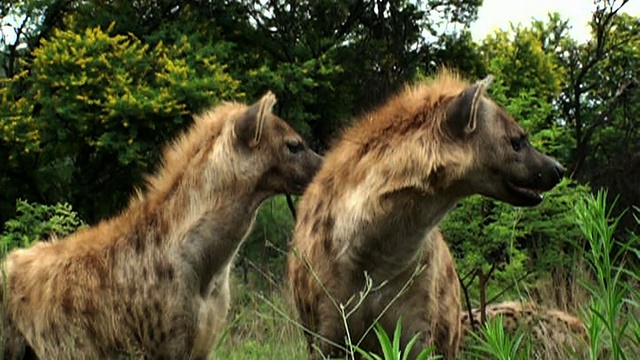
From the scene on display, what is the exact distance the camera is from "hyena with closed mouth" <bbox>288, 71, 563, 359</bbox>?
12.9 feet

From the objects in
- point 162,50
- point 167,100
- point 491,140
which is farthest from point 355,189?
point 162,50

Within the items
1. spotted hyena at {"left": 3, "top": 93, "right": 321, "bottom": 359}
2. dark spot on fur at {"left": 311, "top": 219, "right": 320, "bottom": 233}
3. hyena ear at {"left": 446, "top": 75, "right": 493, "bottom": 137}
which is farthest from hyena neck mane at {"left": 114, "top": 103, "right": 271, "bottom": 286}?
hyena ear at {"left": 446, "top": 75, "right": 493, "bottom": 137}

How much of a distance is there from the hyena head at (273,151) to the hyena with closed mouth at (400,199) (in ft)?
2.39

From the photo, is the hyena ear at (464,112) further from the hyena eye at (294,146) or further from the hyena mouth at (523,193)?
the hyena eye at (294,146)

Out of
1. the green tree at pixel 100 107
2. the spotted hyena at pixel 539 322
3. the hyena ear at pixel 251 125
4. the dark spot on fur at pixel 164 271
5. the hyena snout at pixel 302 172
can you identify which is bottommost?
the spotted hyena at pixel 539 322

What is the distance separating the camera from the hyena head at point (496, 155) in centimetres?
411

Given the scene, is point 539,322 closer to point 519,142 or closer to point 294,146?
point 519,142

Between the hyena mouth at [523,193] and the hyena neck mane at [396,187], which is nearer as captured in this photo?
the hyena neck mane at [396,187]

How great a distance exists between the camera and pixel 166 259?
185 inches

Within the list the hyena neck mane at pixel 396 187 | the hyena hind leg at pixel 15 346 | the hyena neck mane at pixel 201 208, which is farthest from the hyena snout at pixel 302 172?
the hyena hind leg at pixel 15 346

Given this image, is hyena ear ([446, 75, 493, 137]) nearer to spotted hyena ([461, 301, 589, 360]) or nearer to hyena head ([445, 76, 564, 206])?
hyena head ([445, 76, 564, 206])

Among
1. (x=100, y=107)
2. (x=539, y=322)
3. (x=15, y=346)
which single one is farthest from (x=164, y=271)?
(x=100, y=107)

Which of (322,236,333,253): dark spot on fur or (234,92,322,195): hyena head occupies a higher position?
(234,92,322,195): hyena head

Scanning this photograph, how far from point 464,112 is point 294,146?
4.38 ft
